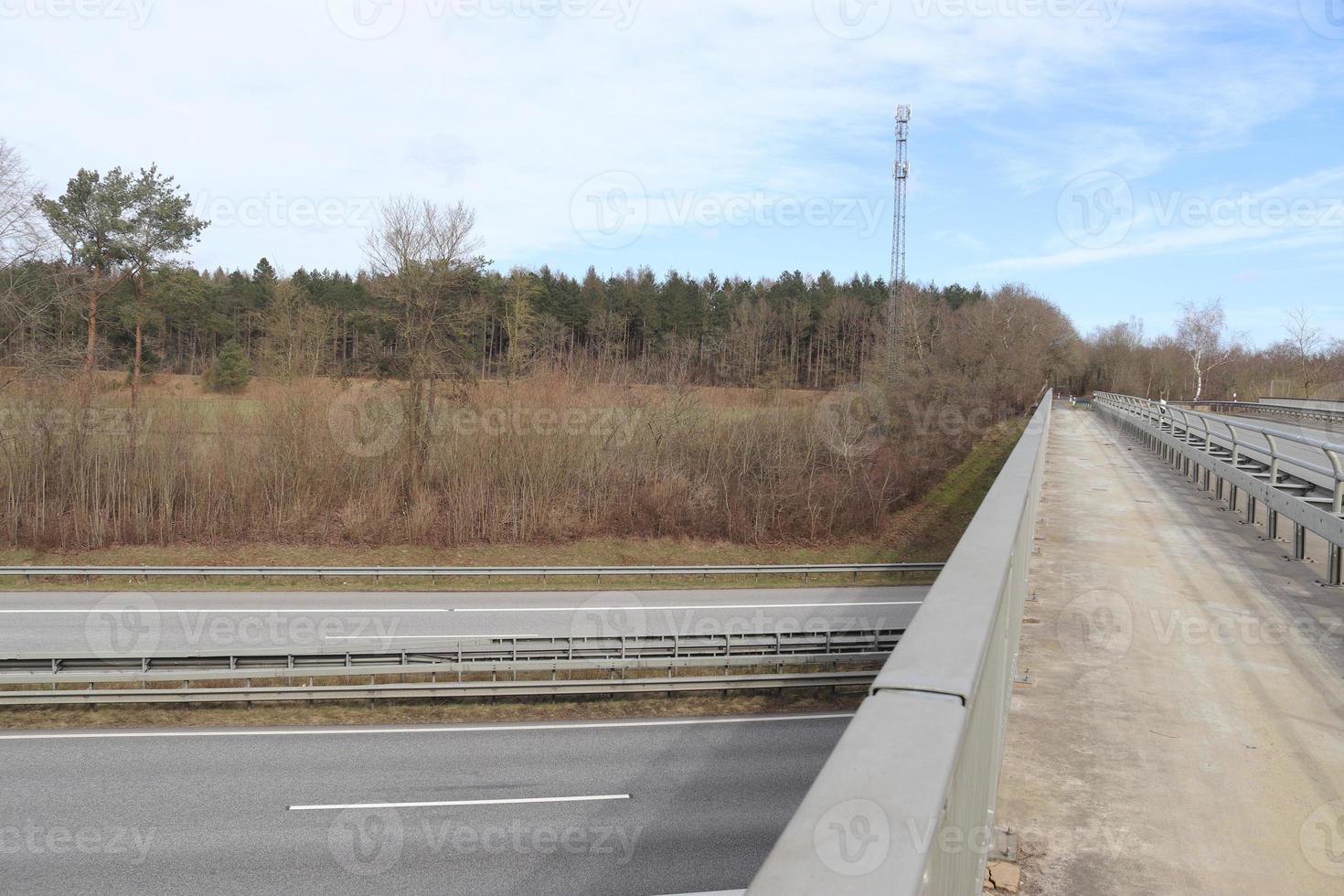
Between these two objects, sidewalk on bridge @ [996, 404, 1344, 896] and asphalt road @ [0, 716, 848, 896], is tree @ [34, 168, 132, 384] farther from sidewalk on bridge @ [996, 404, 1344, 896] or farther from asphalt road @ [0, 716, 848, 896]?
sidewalk on bridge @ [996, 404, 1344, 896]

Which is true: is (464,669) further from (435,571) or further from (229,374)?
(229,374)

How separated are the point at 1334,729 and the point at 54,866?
12.4m

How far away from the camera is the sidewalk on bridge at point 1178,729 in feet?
8.30

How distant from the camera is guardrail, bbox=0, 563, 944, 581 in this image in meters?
23.8

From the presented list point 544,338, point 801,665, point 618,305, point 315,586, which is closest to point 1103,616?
point 801,665

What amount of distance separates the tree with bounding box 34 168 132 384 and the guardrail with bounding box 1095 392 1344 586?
110 feet

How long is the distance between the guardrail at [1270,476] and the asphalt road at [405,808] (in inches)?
271

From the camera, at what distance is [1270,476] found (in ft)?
27.7

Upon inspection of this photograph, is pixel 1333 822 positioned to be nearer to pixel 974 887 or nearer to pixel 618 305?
pixel 974 887

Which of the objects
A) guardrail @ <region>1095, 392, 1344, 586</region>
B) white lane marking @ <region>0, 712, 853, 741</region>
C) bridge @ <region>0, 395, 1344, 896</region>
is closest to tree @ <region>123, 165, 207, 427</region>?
bridge @ <region>0, 395, 1344, 896</region>

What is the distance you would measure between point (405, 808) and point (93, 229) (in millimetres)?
29577

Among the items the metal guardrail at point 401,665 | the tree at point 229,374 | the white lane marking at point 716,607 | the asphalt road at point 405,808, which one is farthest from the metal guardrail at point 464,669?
the tree at point 229,374

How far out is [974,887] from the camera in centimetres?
189

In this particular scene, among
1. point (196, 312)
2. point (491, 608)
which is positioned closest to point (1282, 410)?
point (491, 608)
